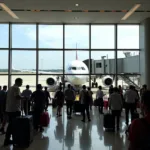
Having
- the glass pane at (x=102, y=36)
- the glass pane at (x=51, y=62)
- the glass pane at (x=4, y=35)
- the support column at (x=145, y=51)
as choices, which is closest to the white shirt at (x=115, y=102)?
the support column at (x=145, y=51)

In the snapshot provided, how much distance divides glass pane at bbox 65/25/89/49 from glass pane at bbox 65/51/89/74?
444 mm

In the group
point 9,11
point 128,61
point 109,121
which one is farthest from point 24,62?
point 109,121

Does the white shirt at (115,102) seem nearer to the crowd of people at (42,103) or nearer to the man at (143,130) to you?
the crowd of people at (42,103)

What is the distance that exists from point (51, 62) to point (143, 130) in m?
14.6

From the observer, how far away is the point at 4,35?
16.0 meters

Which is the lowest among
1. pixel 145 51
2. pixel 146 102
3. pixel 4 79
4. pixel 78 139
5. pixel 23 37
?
pixel 78 139

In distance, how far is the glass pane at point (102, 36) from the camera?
16234 mm

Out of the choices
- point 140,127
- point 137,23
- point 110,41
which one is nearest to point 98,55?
point 110,41

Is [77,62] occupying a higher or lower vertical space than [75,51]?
lower

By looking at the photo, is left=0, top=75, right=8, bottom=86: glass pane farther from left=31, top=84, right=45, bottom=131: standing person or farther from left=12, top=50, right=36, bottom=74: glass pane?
left=31, top=84, right=45, bottom=131: standing person

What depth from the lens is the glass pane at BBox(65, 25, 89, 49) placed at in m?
16.2

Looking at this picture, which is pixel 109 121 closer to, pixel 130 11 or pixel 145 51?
pixel 130 11

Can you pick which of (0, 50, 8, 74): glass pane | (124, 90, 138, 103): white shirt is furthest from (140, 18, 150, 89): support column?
(0, 50, 8, 74): glass pane

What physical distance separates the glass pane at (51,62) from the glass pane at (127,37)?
150 inches
